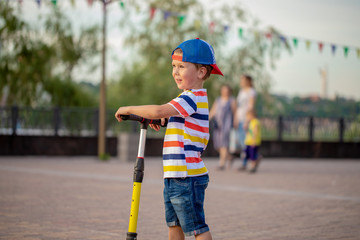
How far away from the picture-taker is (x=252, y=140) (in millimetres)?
13297

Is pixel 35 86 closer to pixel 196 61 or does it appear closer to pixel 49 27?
pixel 49 27

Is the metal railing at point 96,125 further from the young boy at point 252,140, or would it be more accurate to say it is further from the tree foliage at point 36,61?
the tree foliage at point 36,61

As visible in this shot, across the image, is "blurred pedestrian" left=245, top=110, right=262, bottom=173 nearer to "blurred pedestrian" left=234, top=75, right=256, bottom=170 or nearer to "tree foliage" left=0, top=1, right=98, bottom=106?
"blurred pedestrian" left=234, top=75, right=256, bottom=170

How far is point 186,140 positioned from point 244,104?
32.4 feet

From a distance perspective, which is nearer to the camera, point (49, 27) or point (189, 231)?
point (189, 231)

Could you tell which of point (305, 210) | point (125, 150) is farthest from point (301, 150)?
point (305, 210)

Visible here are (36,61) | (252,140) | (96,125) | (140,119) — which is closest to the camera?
(140,119)

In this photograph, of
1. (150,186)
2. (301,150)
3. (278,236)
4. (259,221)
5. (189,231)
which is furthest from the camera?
(301,150)

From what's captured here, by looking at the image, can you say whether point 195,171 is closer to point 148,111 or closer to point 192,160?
point 192,160

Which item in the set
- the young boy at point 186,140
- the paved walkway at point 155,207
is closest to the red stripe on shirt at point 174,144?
the young boy at point 186,140

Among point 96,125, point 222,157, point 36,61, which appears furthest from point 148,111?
point 36,61

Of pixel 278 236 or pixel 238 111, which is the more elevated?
pixel 238 111

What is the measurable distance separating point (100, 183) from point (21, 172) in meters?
2.53

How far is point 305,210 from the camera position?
740 centimetres
